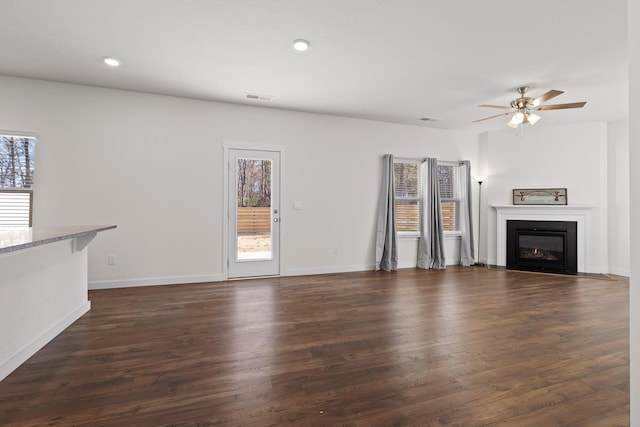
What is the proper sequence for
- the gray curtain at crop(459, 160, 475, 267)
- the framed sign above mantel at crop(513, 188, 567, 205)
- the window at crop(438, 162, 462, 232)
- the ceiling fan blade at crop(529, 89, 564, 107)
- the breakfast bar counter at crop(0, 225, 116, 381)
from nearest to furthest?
1. the breakfast bar counter at crop(0, 225, 116, 381)
2. the ceiling fan blade at crop(529, 89, 564, 107)
3. the framed sign above mantel at crop(513, 188, 567, 205)
4. the gray curtain at crop(459, 160, 475, 267)
5. the window at crop(438, 162, 462, 232)

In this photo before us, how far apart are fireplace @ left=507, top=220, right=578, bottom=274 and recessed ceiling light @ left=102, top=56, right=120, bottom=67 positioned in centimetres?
680

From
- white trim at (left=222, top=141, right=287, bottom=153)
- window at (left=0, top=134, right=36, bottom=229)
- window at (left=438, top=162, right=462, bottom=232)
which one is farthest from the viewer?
window at (left=438, top=162, right=462, bottom=232)

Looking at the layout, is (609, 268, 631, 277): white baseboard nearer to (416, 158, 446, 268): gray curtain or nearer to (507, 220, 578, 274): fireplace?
(507, 220, 578, 274): fireplace

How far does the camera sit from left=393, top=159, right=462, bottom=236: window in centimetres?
600

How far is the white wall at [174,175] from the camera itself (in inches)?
161

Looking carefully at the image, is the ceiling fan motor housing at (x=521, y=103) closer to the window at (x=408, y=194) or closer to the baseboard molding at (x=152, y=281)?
the window at (x=408, y=194)

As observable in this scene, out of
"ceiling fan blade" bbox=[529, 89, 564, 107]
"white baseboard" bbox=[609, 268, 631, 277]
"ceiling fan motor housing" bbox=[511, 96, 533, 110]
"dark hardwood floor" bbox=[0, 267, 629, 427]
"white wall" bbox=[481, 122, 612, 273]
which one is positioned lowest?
"dark hardwood floor" bbox=[0, 267, 629, 427]

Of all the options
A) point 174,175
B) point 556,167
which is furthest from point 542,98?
point 174,175

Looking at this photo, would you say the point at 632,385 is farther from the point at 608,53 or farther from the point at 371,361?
the point at 608,53

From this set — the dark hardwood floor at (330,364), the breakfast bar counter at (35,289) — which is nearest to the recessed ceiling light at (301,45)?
the breakfast bar counter at (35,289)

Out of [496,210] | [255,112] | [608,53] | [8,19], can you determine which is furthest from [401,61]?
[496,210]

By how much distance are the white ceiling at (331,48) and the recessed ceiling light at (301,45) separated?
0.21ft

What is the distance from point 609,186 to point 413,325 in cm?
526

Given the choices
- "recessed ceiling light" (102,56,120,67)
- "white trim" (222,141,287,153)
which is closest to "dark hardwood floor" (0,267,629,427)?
"white trim" (222,141,287,153)
